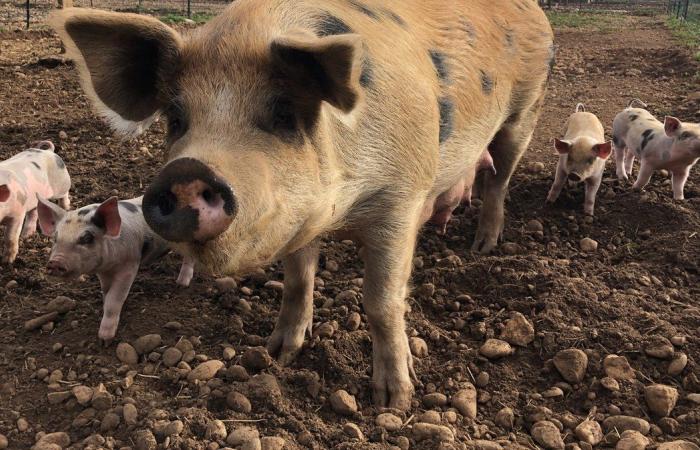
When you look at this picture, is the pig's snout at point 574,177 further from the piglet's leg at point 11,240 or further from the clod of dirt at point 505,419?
the piglet's leg at point 11,240

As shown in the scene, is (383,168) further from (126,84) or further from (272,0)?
(126,84)

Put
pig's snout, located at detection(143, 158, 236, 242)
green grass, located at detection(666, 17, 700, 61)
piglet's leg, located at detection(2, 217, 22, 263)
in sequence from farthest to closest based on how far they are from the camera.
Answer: green grass, located at detection(666, 17, 700, 61), piglet's leg, located at detection(2, 217, 22, 263), pig's snout, located at detection(143, 158, 236, 242)

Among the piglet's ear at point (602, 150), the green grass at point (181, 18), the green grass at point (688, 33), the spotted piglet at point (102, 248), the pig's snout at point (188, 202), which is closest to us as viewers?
the pig's snout at point (188, 202)

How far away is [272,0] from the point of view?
7.00ft

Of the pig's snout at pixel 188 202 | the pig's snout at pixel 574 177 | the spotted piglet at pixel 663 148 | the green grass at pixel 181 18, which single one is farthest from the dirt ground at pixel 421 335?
the green grass at pixel 181 18

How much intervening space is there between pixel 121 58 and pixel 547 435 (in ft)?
6.17

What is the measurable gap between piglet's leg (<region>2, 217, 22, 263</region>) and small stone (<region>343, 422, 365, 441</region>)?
226cm

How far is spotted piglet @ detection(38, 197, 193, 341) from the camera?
10.0ft

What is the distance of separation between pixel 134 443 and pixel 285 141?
3.87ft

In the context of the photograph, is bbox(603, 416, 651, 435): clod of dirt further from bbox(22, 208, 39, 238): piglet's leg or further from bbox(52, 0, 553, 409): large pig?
bbox(22, 208, 39, 238): piglet's leg

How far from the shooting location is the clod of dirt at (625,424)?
2.42 m

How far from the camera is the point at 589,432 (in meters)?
2.40

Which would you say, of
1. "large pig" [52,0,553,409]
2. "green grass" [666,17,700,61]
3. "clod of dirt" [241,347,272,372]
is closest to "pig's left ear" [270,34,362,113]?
"large pig" [52,0,553,409]

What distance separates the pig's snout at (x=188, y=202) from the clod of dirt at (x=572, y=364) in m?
1.74
